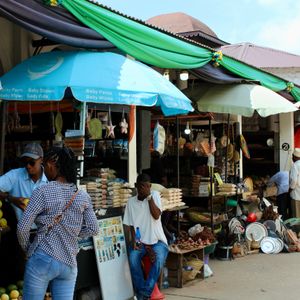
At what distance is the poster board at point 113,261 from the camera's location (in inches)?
242

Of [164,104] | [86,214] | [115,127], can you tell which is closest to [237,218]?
[115,127]

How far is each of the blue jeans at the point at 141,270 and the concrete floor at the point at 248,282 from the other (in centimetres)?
57

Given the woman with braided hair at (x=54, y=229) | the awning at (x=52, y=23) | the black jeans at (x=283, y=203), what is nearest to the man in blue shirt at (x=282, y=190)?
the black jeans at (x=283, y=203)

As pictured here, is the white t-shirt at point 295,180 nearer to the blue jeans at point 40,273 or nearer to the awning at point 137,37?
the awning at point 137,37

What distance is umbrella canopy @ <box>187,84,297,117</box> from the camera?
8680 millimetres

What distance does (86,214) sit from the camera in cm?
397

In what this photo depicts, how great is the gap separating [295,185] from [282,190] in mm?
323

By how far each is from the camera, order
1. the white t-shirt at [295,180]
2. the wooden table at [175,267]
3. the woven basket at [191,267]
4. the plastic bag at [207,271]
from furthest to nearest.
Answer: the white t-shirt at [295,180], the plastic bag at [207,271], the woven basket at [191,267], the wooden table at [175,267]

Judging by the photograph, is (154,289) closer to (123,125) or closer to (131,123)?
(123,125)

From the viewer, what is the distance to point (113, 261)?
632 cm

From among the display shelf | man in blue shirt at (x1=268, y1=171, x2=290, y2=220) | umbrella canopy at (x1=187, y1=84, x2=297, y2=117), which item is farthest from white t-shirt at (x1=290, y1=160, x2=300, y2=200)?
umbrella canopy at (x1=187, y1=84, x2=297, y2=117)

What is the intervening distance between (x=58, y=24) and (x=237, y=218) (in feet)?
19.4

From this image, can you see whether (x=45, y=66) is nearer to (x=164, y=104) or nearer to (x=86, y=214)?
(x=164, y=104)

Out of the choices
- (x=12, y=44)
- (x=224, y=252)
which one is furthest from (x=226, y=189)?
(x=12, y=44)
